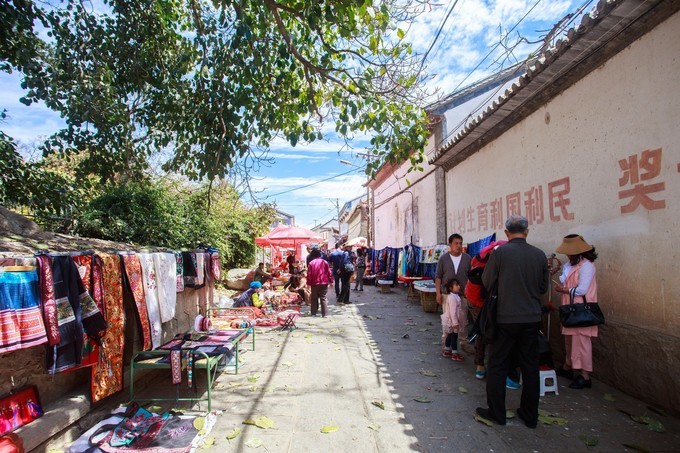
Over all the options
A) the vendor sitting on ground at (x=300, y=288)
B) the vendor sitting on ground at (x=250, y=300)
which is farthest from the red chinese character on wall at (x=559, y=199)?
the vendor sitting on ground at (x=300, y=288)

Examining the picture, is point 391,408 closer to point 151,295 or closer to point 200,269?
point 151,295

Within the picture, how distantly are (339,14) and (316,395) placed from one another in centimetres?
442

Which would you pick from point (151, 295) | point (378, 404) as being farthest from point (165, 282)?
point (378, 404)

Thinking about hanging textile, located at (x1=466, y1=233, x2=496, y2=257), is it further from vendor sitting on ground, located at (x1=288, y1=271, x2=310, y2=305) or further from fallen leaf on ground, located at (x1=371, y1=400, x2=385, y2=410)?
vendor sitting on ground, located at (x1=288, y1=271, x2=310, y2=305)

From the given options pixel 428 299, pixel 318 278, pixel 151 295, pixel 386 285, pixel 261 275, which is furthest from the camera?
pixel 386 285

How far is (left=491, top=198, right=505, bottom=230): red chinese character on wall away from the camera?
7807 mm

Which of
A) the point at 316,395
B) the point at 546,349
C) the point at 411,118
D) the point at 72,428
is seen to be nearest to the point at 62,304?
the point at 72,428

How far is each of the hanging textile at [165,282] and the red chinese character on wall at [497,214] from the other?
5961mm

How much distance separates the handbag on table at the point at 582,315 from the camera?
4469 mm

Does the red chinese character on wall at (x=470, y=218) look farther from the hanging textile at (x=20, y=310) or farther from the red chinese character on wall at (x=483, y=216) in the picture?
the hanging textile at (x=20, y=310)

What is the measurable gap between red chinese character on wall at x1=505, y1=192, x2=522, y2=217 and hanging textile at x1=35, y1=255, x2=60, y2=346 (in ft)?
22.2

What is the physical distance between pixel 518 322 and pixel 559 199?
2.93m

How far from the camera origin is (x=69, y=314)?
338 centimetres

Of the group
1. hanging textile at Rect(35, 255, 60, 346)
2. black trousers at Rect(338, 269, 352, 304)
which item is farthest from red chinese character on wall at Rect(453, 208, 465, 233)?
hanging textile at Rect(35, 255, 60, 346)
